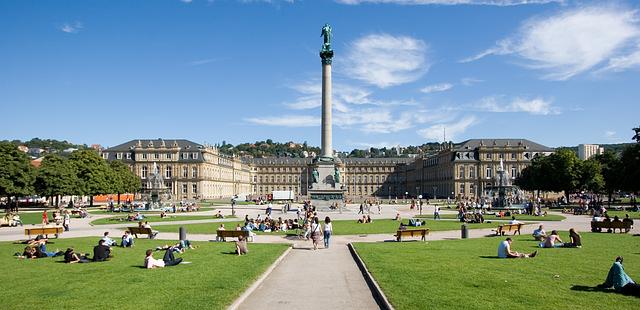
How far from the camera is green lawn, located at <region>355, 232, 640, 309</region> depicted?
1330 cm

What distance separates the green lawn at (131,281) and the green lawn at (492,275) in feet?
15.3

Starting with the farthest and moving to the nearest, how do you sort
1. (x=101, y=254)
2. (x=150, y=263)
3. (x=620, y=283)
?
(x=101, y=254) < (x=150, y=263) < (x=620, y=283)

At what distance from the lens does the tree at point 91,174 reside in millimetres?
87438

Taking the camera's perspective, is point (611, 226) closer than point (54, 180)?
Yes

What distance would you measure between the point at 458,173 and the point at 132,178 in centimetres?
8405

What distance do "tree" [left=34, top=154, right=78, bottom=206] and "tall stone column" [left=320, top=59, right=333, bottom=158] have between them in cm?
3977

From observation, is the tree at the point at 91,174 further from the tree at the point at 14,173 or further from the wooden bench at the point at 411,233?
the wooden bench at the point at 411,233

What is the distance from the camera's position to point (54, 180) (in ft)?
259

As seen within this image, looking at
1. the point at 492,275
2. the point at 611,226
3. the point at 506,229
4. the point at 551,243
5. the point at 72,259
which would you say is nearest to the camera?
the point at 492,275

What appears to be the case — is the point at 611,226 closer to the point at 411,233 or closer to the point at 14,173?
the point at 411,233

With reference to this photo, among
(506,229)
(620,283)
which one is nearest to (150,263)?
(620,283)

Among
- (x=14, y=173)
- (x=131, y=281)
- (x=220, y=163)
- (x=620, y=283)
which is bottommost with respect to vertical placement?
(x=131, y=281)

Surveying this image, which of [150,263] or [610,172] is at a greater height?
[610,172]

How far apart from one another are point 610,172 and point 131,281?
90143 millimetres
